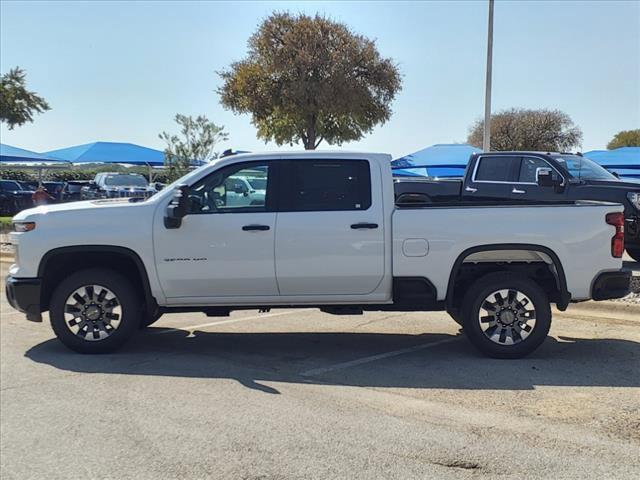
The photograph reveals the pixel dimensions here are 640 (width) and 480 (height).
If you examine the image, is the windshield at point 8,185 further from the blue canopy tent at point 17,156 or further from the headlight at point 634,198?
the headlight at point 634,198

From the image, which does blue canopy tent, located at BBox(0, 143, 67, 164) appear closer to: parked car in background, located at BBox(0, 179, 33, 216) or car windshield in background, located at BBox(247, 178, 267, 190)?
parked car in background, located at BBox(0, 179, 33, 216)

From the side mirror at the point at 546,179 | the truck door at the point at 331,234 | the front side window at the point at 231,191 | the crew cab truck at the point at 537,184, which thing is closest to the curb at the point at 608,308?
the crew cab truck at the point at 537,184

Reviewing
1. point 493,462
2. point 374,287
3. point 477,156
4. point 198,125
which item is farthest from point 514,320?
point 198,125

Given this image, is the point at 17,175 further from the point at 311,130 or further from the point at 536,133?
the point at 536,133

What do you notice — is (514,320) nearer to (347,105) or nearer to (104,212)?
(104,212)

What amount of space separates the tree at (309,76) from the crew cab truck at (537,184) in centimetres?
1742

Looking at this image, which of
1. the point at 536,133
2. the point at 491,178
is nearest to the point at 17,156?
the point at 491,178

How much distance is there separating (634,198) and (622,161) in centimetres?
1649

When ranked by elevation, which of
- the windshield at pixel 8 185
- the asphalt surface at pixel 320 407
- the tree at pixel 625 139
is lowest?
the asphalt surface at pixel 320 407

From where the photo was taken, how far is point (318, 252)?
6305mm

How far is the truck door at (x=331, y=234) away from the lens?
248 inches

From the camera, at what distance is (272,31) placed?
29.7 m

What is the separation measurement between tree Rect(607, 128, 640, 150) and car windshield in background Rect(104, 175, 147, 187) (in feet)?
172

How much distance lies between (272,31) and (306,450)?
2775 centimetres
